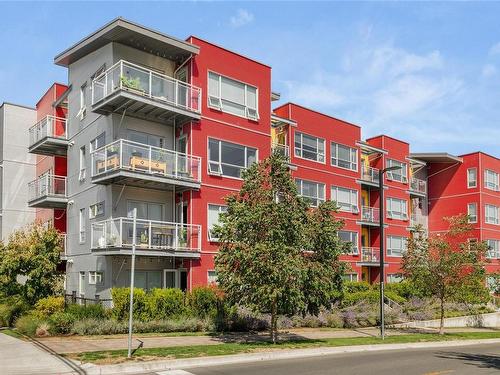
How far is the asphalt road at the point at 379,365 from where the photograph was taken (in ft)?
44.3

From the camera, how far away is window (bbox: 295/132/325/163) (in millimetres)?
36403

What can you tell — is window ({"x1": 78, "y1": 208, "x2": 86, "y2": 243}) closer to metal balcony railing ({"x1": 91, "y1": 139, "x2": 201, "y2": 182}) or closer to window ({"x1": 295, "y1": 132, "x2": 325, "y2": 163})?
metal balcony railing ({"x1": 91, "y1": 139, "x2": 201, "y2": 182})

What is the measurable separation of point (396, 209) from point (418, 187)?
5469 millimetres

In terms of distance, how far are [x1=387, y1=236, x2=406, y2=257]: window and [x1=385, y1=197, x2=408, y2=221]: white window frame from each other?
1803 millimetres

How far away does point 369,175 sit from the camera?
4300 cm

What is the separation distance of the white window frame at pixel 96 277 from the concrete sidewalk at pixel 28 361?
7.89m

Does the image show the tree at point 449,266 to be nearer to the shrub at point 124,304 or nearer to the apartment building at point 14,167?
the shrub at point 124,304

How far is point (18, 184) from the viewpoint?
3716 cm

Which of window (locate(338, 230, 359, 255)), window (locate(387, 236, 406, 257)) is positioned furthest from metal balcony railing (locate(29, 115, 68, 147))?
window (locate(387, 236, 406, 257))

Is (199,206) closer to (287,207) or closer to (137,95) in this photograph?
(137,95)

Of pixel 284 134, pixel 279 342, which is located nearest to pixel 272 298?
pixel 279 342

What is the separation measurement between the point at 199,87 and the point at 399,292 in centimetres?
2157

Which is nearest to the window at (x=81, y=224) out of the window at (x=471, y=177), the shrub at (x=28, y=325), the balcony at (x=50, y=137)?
the balcony at (x=50, y=137)

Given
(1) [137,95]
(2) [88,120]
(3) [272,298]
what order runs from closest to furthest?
(3) [272,298]
(1) [137,95]
(2) [88,120]
